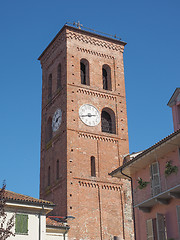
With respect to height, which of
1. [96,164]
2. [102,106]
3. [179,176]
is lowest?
[179,176]

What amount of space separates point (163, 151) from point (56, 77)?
21.5 m

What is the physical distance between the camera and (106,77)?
127 feet

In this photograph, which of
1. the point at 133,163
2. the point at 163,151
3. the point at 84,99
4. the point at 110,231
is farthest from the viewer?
the point at 84,99

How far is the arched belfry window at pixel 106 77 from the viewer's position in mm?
37875

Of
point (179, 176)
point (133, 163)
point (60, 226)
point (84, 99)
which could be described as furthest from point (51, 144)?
point (179, 176)

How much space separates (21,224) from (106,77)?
63.8 ft

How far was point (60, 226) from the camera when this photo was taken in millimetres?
25328

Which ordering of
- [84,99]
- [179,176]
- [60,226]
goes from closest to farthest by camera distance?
[179,176] < [60,226] < [84,99]

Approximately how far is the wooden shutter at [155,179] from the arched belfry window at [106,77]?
19.7m

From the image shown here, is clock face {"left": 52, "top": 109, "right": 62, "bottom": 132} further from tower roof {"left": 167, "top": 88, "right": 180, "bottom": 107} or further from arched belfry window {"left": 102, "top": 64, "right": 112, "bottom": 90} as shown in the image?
tower roof {"left": 167, "top": 88, "right": 180, "bottom": 107}

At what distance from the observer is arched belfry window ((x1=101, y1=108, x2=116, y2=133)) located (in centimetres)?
3594

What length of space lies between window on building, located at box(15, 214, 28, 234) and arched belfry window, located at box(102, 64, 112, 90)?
707 inches

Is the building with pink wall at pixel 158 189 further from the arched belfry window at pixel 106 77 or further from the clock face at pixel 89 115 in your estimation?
the arched belfry window at pixel 106 77

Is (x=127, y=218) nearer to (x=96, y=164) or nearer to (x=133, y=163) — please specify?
(x=96, y=164)
